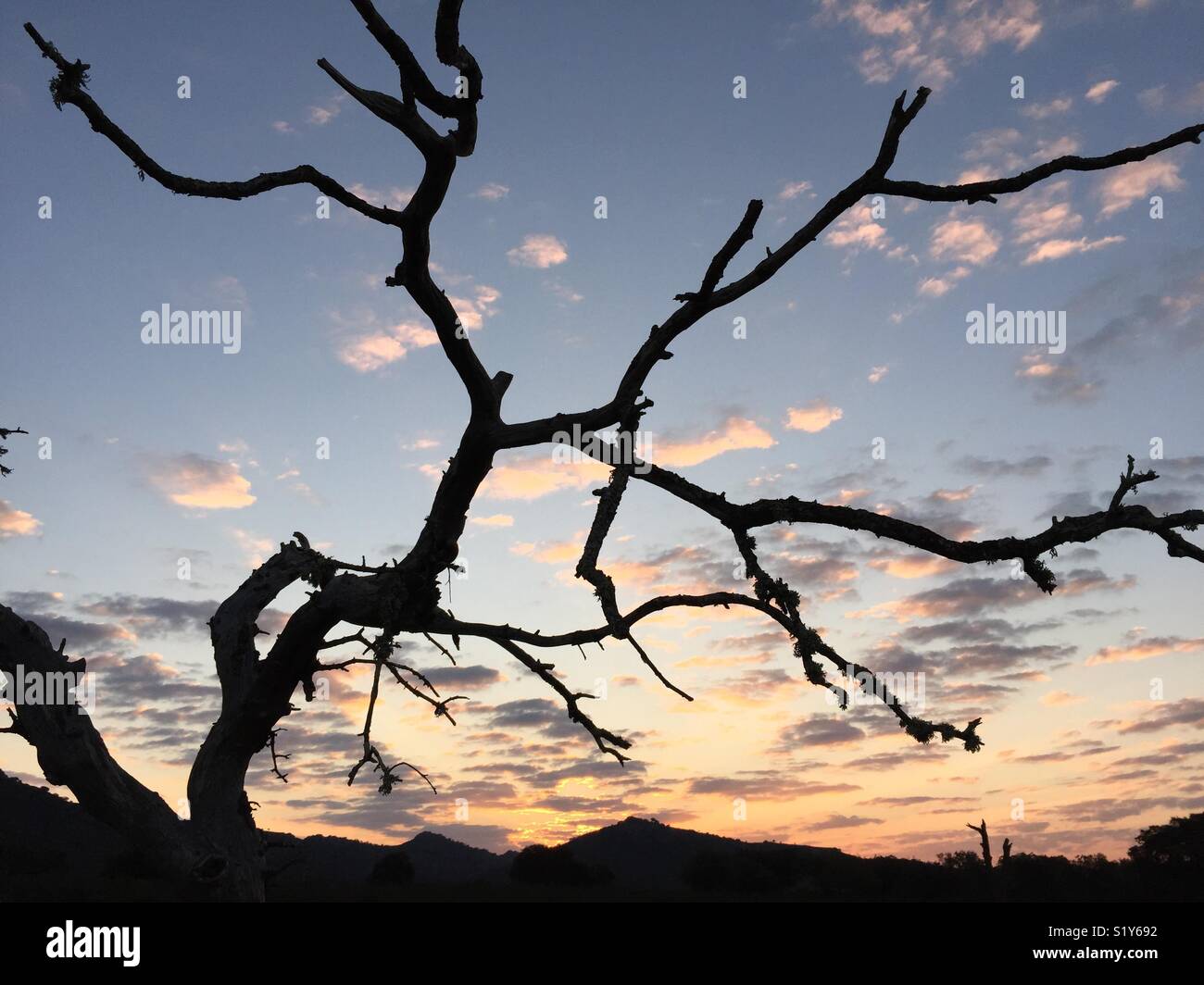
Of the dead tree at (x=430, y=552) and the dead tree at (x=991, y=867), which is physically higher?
the dead tree at (x=430, y=552)

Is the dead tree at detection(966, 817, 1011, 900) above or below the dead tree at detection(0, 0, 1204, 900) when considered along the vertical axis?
below

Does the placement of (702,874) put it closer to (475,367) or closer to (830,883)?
(830,883)

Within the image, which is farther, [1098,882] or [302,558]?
[1098,882]

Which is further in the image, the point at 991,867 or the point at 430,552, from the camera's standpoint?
the point at 991,867

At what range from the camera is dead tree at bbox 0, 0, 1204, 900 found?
22.5 ft

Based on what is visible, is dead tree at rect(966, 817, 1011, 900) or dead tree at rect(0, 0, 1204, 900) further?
dead tree at rect(966, 817, 1011, 900)

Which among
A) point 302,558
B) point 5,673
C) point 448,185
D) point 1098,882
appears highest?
point 448,185

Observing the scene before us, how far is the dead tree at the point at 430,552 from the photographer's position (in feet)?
22.5

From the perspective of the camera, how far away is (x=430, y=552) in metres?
9.52

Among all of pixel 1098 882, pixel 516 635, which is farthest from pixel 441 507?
pixel 1098 882

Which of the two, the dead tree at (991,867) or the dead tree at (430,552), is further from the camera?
the dead tree at (991,867)
